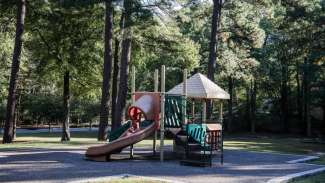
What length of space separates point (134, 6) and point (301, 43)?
482 inches

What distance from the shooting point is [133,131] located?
1418 cm

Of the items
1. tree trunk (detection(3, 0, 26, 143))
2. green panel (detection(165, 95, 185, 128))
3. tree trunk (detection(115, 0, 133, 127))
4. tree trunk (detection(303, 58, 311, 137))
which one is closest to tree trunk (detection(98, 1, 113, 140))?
tree trunk (detection(115, 0, 133, 127))

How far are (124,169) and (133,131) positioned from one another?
2.72 metres

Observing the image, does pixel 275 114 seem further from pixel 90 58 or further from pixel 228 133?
pixel 90 58

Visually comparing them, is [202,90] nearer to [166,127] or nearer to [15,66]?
[166,127]

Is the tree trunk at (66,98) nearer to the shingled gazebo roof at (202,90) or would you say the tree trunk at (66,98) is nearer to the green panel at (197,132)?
the shingled gazebo roof at (202,90)

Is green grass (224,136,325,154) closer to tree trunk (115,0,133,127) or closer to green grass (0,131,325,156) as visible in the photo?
green grass (0,131,325,156)

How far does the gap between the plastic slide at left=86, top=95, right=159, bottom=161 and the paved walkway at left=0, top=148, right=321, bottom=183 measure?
39 centimetres

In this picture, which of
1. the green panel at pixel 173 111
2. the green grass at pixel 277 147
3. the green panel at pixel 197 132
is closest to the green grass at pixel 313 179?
the green panel at pixel 197 132

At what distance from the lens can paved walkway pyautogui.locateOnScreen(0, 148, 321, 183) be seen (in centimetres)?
1013

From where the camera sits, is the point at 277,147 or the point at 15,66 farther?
the point at 277,147

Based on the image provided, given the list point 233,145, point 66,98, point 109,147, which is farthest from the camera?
point 66,98

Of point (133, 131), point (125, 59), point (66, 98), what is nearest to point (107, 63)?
point (125, 59)

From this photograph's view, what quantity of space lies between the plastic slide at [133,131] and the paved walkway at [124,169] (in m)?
0.39
